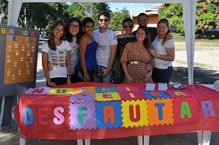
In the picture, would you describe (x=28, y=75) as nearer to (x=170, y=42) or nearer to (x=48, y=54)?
(x=48, y=54)

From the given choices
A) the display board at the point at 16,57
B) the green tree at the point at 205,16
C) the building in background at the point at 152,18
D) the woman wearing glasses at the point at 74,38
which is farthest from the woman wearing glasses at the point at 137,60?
the green tree at the point at 205,16

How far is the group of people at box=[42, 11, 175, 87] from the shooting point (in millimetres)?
3539

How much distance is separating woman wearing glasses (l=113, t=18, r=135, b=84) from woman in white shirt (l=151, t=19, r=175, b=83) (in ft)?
1.18

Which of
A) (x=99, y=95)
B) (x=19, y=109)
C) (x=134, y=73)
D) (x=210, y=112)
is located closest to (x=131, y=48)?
(x=134, y=73)

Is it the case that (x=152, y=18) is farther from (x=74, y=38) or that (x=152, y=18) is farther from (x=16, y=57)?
(x=16, y=57)

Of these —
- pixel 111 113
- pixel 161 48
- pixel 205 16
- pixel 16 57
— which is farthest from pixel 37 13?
pixel 111 113

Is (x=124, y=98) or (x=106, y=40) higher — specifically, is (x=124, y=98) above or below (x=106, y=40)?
below

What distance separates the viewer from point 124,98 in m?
2.89

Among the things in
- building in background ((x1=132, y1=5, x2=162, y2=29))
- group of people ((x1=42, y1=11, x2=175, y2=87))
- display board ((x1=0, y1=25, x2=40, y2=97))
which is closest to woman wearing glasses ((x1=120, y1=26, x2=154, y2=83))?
group of people ((x1=42, y1=11, x2=175, y2=87))

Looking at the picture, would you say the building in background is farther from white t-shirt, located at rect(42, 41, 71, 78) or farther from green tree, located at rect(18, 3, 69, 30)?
green tree, located at rect(18, 3, 69, 30)

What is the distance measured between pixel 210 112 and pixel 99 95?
4.01 ft

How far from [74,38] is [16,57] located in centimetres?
88

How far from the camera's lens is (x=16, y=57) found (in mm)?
3869

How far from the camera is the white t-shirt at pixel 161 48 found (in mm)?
3670
